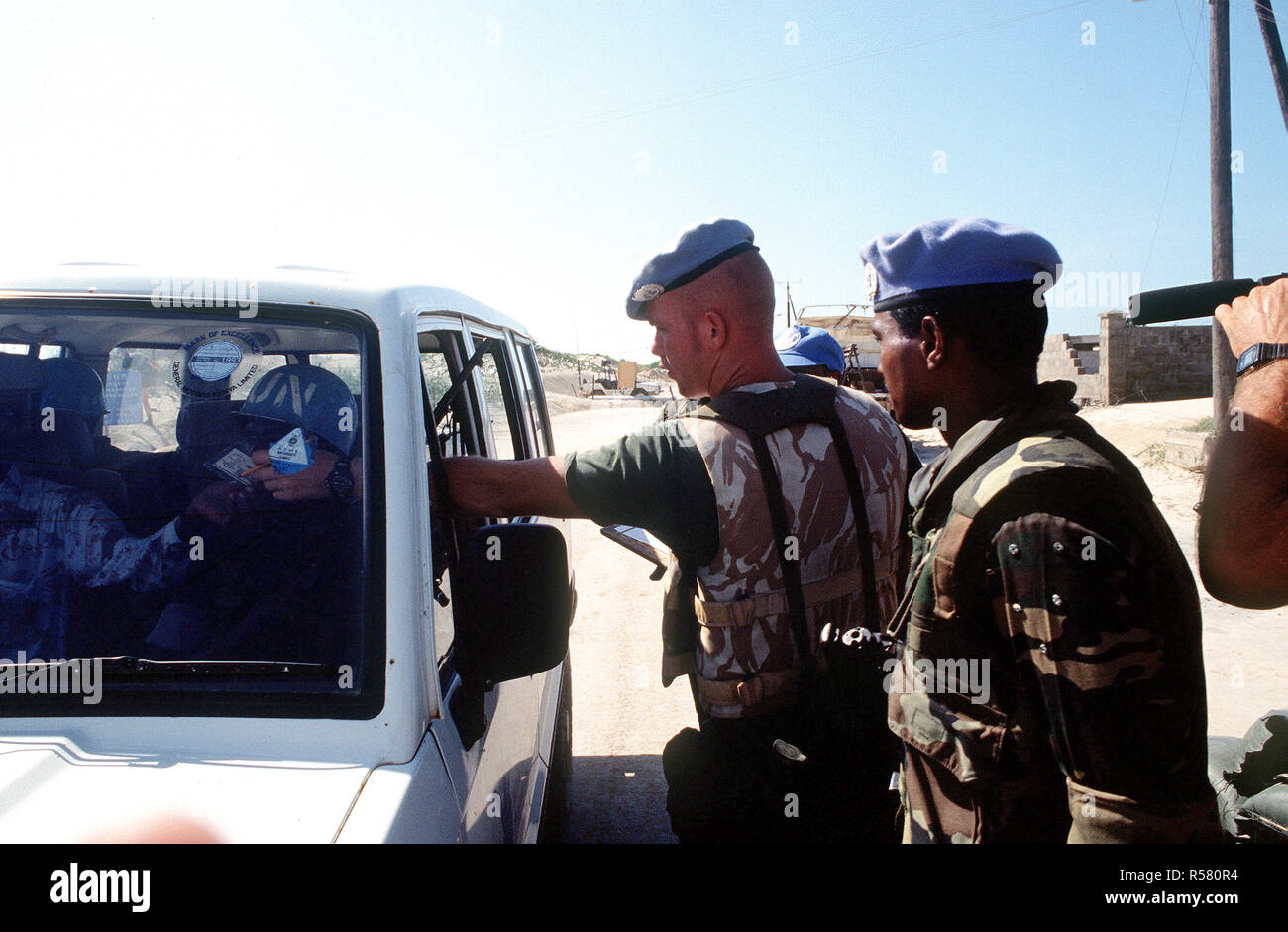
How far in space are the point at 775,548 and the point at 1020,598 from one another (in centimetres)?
58

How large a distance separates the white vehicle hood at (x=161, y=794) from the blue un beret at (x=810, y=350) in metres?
3.31

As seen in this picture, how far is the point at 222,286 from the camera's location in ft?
4.90

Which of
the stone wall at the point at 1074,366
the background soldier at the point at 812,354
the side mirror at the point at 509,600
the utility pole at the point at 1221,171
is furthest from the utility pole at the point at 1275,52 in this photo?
the stone wall at the point at 1074,366

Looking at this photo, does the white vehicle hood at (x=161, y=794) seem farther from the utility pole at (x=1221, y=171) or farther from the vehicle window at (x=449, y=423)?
the utility pole at (x=1221, y=171)

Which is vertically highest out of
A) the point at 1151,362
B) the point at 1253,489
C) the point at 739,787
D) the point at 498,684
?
the point at 1151,362

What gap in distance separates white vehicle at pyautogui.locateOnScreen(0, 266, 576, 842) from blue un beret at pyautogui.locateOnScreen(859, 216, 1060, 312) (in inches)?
31.1

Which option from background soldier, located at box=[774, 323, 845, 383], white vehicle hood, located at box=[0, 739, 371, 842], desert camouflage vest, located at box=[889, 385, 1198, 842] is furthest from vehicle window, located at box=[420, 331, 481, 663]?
background soldier, located at box=[774, 323, 845, 383]

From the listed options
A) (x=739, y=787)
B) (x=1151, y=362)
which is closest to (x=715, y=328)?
(x=739, y=787)

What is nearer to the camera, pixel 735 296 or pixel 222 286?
pixel 222 286

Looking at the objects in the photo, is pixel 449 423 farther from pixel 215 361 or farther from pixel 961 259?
pixel 961 259

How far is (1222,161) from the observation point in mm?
10438
